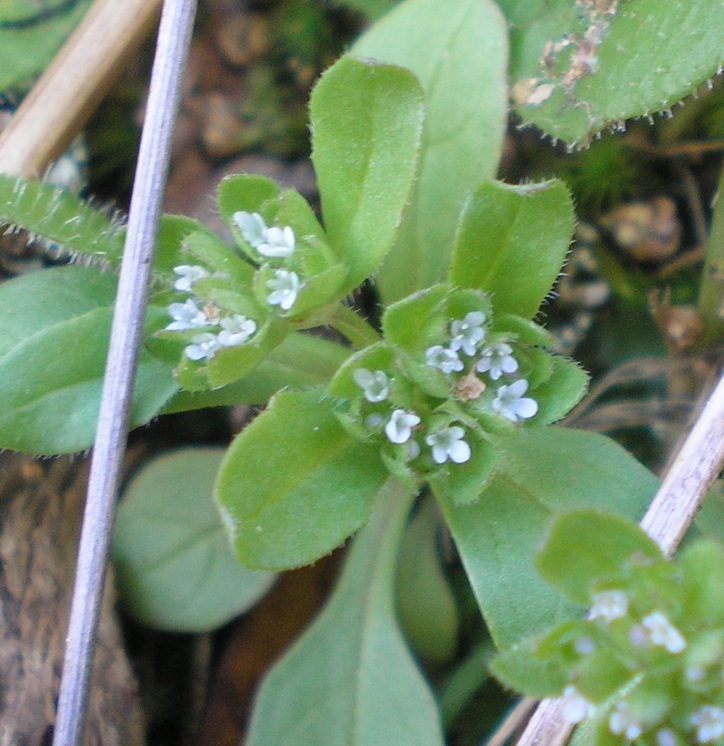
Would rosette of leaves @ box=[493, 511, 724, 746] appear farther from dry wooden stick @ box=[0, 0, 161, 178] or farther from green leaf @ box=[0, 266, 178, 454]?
dry wooden stick @ box=[0, 0, 161, 178]

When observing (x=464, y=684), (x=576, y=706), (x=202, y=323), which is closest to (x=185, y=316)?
(x=202, y=323)

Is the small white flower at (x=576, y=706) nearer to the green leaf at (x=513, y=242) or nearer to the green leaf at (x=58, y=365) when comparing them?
the green leaf at (x=513, y=242)

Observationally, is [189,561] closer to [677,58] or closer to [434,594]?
[434,594]

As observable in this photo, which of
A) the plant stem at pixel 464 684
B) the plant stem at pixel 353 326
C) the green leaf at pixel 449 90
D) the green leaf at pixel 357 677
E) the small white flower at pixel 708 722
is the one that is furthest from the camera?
the plant stem at pixel 464 684

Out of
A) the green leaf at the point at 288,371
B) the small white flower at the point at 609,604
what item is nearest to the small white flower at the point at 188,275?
the green leaf at the point at 288,371

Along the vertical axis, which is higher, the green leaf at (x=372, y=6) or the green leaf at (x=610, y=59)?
the green leaf at (x=372, y=6)

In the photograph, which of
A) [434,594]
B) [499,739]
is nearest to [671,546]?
[499,739]

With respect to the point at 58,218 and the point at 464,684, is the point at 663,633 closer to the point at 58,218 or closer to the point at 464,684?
the point at 464,684
